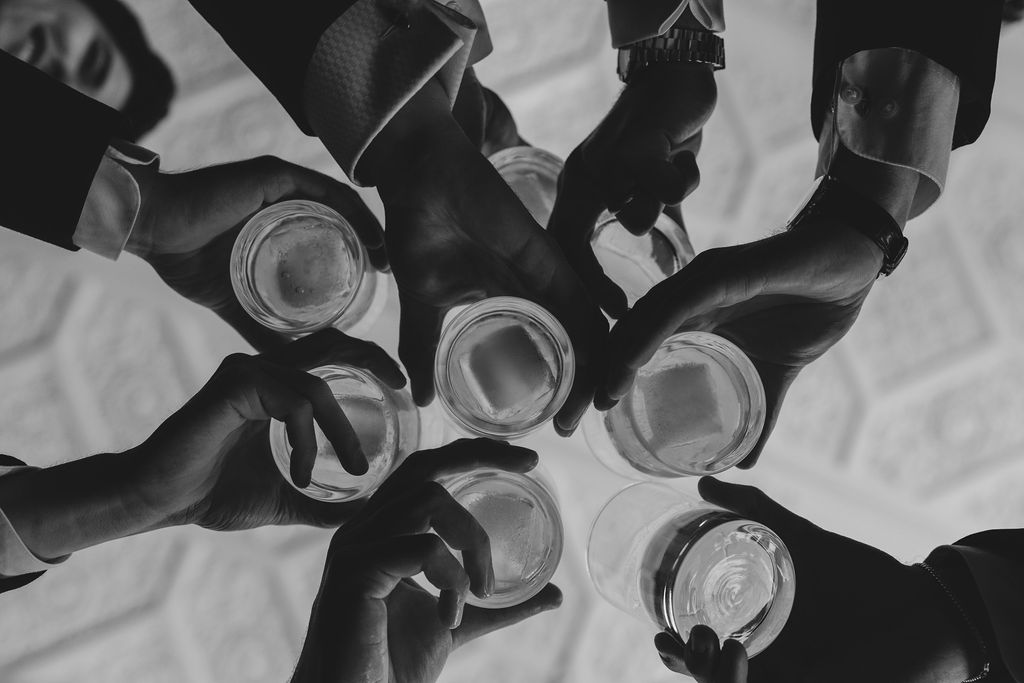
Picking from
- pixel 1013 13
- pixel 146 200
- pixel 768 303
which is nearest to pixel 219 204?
pixel 146 200

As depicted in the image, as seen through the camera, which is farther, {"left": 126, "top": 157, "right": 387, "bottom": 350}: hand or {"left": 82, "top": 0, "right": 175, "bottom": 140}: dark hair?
{"left": 82, "top": 0, "right": 175, "bottom": 140}: dark hair

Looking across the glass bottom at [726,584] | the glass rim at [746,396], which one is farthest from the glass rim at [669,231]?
the glass bottom at [726,584]

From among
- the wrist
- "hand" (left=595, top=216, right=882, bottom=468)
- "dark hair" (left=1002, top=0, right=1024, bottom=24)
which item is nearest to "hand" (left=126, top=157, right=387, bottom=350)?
the wrist

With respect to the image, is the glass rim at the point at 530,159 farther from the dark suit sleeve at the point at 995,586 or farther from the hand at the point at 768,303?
the dark suit sleeve at the point at 995,586

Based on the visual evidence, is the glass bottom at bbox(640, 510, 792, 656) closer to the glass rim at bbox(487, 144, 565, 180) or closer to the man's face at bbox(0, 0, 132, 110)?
the glass rim at bbox(487, 144, 565, 180)

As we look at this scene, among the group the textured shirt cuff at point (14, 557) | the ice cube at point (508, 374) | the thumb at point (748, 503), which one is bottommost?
the textured shirt cuff at point (14, 557)

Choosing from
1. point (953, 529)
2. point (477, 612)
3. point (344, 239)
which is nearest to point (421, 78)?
point (344, 239)
